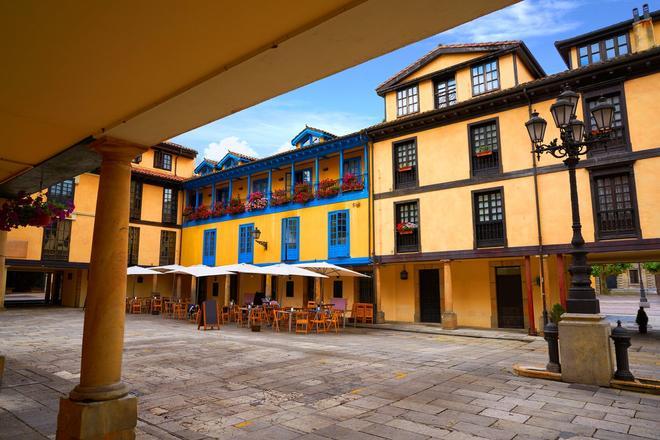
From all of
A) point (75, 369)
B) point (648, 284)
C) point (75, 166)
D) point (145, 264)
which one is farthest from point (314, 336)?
point (648, 284)

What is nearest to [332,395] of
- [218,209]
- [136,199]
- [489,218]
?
[489,218]

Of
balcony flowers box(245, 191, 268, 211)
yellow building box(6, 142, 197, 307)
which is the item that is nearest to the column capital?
balcony flowers box(245, 191, 268, 211)

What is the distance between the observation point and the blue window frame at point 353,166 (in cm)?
2164

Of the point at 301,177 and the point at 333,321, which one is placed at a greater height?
the point at 301,177

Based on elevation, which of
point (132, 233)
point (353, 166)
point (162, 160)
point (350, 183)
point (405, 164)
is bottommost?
point (132, 233)

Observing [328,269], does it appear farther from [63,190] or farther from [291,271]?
[63,190]

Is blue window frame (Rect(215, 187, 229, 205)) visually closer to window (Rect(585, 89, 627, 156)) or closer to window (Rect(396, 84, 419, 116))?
window (Rect(396, 84, 419, 116))

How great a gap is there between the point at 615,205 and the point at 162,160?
2745 centimetres

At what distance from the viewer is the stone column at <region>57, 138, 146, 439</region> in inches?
150

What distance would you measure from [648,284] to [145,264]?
60.9m

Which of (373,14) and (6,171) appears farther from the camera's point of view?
(6,171)

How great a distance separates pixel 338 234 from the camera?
2083 centimetres

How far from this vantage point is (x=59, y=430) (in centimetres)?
395

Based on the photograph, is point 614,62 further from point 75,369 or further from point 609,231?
point 75,369
